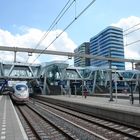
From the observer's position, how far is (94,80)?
12888cm

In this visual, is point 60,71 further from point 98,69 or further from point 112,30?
point 112,30

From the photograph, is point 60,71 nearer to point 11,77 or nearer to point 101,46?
point 11,77

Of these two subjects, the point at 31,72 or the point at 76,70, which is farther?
the point at 76,70

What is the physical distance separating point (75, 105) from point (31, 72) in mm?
92002

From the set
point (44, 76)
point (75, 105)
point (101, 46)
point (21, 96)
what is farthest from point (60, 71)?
point (75, 105)

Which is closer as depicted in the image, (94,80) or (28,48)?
(28,48)

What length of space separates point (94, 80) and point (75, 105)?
3824 inches

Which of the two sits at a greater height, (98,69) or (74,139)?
(98,69)

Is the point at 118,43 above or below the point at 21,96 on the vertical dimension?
above

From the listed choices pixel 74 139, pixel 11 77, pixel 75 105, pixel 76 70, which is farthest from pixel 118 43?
pixel 76 70

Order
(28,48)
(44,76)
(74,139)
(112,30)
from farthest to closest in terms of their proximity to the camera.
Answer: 1. (44,76)
2. (112,30)
3. (28,48)
4. (74,139)

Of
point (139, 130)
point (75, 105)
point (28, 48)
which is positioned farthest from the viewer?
point (28, 48)

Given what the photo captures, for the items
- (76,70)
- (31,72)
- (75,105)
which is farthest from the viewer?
(76,70)

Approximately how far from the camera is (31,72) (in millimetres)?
122562
